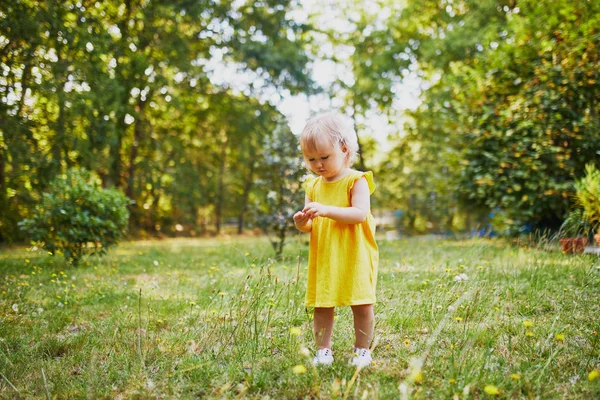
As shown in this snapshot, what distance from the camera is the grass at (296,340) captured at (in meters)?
2.38

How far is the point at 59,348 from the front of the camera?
10.2 ft

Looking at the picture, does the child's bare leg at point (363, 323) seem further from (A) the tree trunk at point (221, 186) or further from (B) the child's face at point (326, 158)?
(A) the tree trunk at point (221, 186)

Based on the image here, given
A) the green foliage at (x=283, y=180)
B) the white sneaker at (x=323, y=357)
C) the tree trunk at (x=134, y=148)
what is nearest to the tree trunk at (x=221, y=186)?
the tree trunk at (x=134, y=148)

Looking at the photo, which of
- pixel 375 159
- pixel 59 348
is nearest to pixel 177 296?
pixel 59 348

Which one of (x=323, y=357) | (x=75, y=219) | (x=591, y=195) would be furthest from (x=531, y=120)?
(x=75, y=219)

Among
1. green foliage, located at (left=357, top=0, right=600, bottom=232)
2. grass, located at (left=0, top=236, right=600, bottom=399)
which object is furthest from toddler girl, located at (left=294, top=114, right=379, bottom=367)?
green foliage, located at (left=357, top=0, right=600, bottom=232)

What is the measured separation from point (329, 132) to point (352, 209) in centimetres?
44

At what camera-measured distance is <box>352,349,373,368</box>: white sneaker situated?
Answer: 103 inches

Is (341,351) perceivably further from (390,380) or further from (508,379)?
(508,379)

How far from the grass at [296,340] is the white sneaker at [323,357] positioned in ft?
0.17

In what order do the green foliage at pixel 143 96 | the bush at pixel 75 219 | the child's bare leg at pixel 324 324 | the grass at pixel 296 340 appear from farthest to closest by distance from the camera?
the green foliage at pixel 143 96
the bush at pixel 75 219
the child's bare leg at pixel 324 324
the grass at pixel 296 340

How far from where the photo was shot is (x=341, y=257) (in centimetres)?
270

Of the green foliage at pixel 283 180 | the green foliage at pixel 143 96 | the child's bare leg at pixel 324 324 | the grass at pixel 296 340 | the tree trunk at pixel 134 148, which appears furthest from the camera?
the tree trunk at pixel 134 148

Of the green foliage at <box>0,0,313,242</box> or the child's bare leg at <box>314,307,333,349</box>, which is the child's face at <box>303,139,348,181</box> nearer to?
the child's bare leg at <box>314,307,333,349</box>
